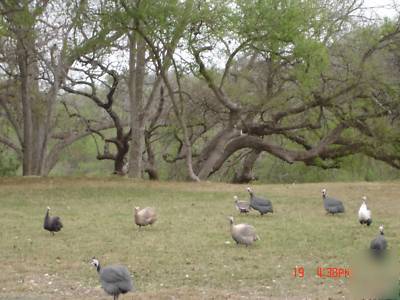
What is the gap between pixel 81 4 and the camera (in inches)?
888

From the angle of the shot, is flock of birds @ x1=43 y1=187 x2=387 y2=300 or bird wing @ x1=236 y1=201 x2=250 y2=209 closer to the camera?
A: flock of birds @ x1=43 y1=187 x2=387 y2=300

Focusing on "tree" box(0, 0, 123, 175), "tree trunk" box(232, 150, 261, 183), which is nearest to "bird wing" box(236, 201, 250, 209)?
"tree" box(0, 0, 123, 175)

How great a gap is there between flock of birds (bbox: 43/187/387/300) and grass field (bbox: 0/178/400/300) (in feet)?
0.62

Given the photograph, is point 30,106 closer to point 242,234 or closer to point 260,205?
point 260,205

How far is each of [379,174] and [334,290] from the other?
29720mm

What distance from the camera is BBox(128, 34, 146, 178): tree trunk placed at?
25.7 meters

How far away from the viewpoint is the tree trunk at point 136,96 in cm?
2569

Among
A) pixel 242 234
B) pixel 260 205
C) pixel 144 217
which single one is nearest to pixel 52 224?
pixel 144 217

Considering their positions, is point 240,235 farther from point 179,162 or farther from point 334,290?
point 179,162
